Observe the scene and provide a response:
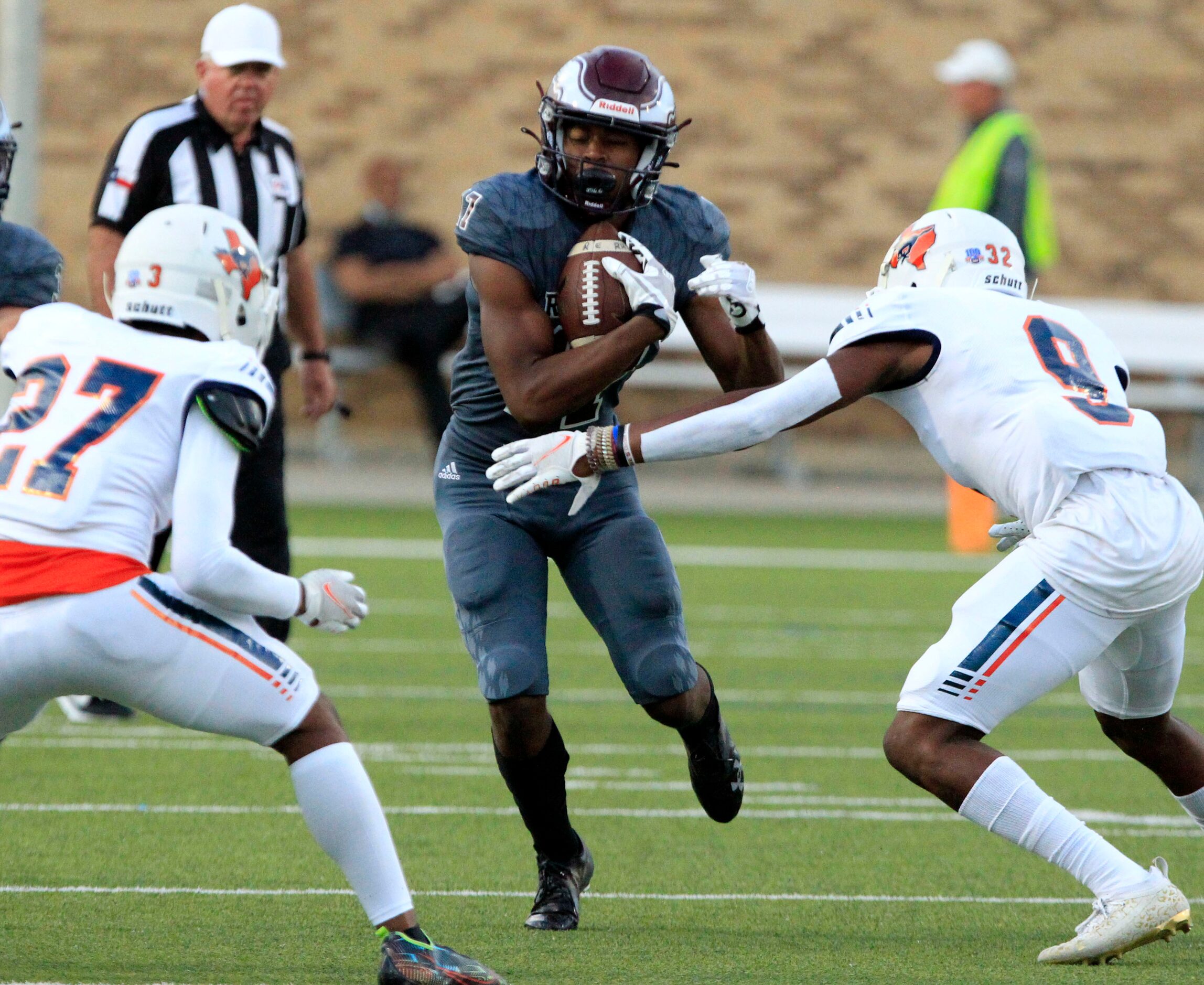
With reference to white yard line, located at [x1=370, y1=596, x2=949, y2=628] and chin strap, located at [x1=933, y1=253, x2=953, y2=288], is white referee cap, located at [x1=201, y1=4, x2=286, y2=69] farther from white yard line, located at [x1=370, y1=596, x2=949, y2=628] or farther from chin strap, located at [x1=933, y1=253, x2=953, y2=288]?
white yard line, located at [x1=370, y1=596, x2=949, y2=628]

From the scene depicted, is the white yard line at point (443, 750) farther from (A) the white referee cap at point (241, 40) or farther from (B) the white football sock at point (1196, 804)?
(A) the white referee cap at point (241, 40)

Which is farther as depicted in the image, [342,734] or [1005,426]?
[1005,426]

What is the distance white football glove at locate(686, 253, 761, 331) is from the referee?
2.03 m

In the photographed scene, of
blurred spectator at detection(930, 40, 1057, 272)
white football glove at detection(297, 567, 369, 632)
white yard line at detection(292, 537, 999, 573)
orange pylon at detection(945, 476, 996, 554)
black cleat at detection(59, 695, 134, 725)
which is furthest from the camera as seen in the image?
white yard line at detection(292, 537, 999, 573)

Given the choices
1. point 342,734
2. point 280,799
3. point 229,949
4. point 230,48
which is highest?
point 230,48

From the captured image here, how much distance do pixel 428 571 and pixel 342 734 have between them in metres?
6.66

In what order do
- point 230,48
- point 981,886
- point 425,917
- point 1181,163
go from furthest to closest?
point 1181,163 → point 230,48 → point 981,886 → point 425,917

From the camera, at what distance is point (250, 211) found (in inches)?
231

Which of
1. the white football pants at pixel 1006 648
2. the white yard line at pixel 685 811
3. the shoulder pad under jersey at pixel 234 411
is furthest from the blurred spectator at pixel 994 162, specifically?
the shoulder pad under jersey at pixel 234 411

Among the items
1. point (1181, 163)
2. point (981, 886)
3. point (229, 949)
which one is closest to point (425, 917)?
point (229, 949)

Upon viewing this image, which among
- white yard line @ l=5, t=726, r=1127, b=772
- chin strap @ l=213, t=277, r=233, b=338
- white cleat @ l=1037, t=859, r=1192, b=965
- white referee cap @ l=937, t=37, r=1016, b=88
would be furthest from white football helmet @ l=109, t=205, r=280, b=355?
white referee cap @ l=937, t=37, r=1016, b=88

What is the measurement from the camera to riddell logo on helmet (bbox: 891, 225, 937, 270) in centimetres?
408

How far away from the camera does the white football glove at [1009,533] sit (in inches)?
161

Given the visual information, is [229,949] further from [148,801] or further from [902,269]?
[902,269]
